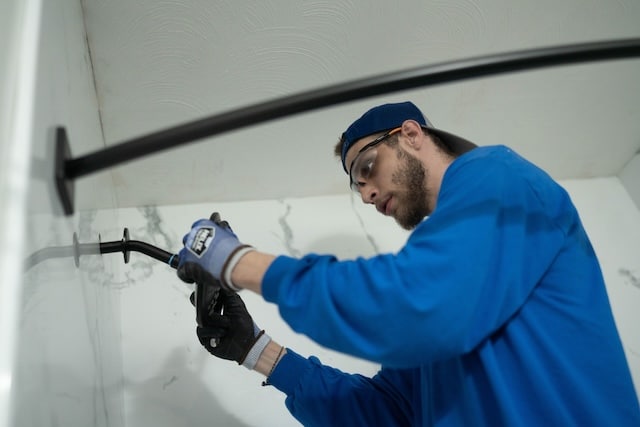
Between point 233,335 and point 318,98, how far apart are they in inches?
22.6

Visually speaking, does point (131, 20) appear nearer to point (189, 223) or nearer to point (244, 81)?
point (244, 81)

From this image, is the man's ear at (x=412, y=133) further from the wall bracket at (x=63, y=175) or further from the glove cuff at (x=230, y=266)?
the wall bracket at (x=63, y=175)

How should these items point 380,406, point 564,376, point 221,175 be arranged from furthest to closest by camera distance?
point 221,175
point 380,406
point 564,376

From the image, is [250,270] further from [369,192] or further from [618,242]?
[618,242]

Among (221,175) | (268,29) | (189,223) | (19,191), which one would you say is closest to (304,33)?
(268,29)

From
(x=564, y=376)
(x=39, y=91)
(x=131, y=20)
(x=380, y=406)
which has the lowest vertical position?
(x=380, y=406)

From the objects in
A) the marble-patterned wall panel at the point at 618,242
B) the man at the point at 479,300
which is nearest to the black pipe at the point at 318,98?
the man at the point at 479,300

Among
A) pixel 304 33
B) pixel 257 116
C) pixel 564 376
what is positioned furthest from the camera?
pixel 304 33

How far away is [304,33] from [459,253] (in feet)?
2.29

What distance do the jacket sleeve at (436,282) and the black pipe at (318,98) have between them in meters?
0.16

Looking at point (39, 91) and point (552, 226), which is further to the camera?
point (552, 226)

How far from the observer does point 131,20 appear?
105cm

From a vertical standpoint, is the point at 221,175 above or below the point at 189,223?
above

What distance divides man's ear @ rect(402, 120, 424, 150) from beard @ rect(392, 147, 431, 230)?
3 cm
